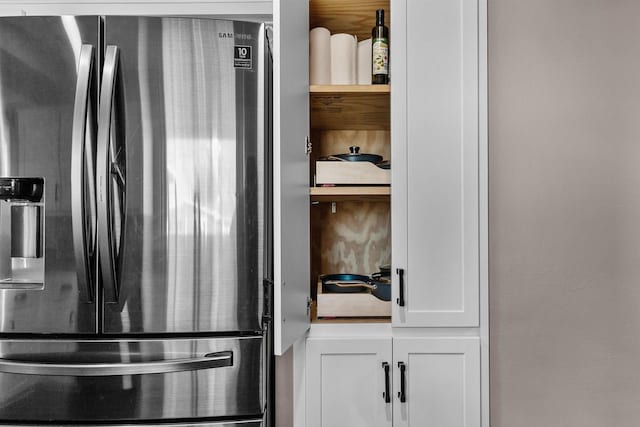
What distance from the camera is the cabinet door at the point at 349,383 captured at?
1.30 meters

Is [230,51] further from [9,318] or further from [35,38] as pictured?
[9,318]

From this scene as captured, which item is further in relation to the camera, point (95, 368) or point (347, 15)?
point (347, 15)

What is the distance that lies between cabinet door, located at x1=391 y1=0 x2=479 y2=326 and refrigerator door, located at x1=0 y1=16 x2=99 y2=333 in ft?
2.67

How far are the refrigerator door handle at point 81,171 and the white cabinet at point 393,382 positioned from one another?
2.10 ft

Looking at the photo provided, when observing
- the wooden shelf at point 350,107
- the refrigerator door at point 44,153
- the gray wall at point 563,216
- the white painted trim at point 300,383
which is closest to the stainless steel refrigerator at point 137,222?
the refrigerator door at point 44,153

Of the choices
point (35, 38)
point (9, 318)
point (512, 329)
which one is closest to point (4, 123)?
point (35, 38)

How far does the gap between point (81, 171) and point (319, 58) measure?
75 cm

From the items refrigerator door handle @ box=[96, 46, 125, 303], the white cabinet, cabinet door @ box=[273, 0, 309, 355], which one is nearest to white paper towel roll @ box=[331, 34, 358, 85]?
cabinet door @ box=[273, 0, 309, 355]

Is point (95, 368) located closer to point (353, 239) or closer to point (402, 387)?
point (402, 387)

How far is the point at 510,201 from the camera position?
1322 mm

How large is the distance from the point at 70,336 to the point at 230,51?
2.70 ft

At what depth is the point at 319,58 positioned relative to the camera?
1.42m

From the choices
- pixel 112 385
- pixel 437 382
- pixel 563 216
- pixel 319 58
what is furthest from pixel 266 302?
pixel 563 216

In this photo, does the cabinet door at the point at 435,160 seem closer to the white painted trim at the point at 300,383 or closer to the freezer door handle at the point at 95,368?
the white painted trim at the point at 300,383
